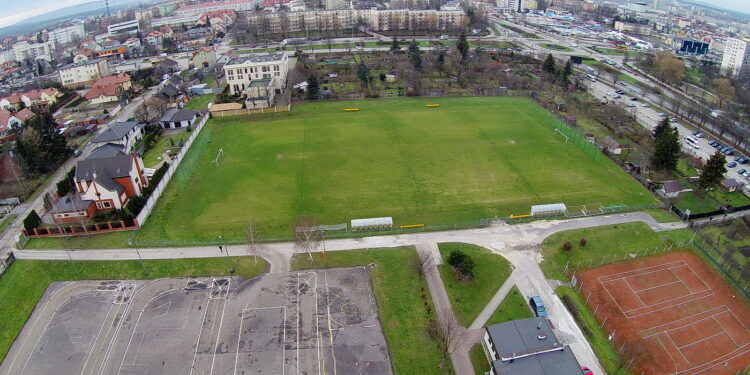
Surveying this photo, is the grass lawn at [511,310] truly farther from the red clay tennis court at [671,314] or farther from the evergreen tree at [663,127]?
the evergreen tree at [663,127]

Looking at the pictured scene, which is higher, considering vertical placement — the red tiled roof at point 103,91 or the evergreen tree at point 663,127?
the red tiled roof at point 103,91

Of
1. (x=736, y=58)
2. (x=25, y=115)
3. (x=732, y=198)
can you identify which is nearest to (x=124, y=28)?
(x=25, y=115)

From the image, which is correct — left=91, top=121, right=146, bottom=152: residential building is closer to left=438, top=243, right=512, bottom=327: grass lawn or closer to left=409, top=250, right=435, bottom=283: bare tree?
left=409, top=250, right=435, bottom=283: bare tree

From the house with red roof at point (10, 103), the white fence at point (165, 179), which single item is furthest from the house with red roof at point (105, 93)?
the white fence at point (165, 179)

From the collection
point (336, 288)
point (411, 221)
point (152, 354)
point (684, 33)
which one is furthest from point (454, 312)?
point (684, 33)

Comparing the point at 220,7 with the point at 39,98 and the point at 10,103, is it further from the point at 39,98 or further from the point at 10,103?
the point at 10,103

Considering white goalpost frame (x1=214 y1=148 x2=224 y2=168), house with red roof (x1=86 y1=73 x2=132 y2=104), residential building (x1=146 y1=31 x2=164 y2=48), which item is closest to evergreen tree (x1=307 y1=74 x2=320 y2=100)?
white goalpost frame (x1=214 y1=148 x2=224 y2=168)
